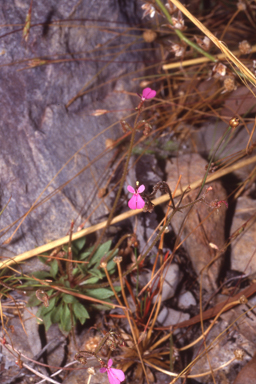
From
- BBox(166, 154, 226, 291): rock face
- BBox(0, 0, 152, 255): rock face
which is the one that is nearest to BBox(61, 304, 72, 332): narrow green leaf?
BBox(0, 0, 152, 255): rock face

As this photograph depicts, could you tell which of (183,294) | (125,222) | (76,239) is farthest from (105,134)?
(183,294)

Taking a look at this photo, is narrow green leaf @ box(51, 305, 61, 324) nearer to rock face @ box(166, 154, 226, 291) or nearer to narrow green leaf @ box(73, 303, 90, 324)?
narrow green leaf @ box(73, 303, 90, 324)

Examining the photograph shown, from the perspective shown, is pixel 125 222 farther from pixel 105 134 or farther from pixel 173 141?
pixel 173 141

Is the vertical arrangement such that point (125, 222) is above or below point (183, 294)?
above

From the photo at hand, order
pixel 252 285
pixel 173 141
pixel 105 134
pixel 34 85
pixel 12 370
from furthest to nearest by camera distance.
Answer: pixel 173 141 → pixel 105 134 → pixel 34 85 → pixel 252 285 → pixel 12 370

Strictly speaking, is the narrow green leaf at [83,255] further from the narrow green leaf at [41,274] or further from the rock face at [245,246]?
the rock face at [245,246]

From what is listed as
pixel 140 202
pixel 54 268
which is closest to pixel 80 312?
pixel 54 268

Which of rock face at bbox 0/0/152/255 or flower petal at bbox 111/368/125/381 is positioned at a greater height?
rock face at bbox 0/0/152/255

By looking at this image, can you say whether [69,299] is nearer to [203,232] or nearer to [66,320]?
[66,320]
